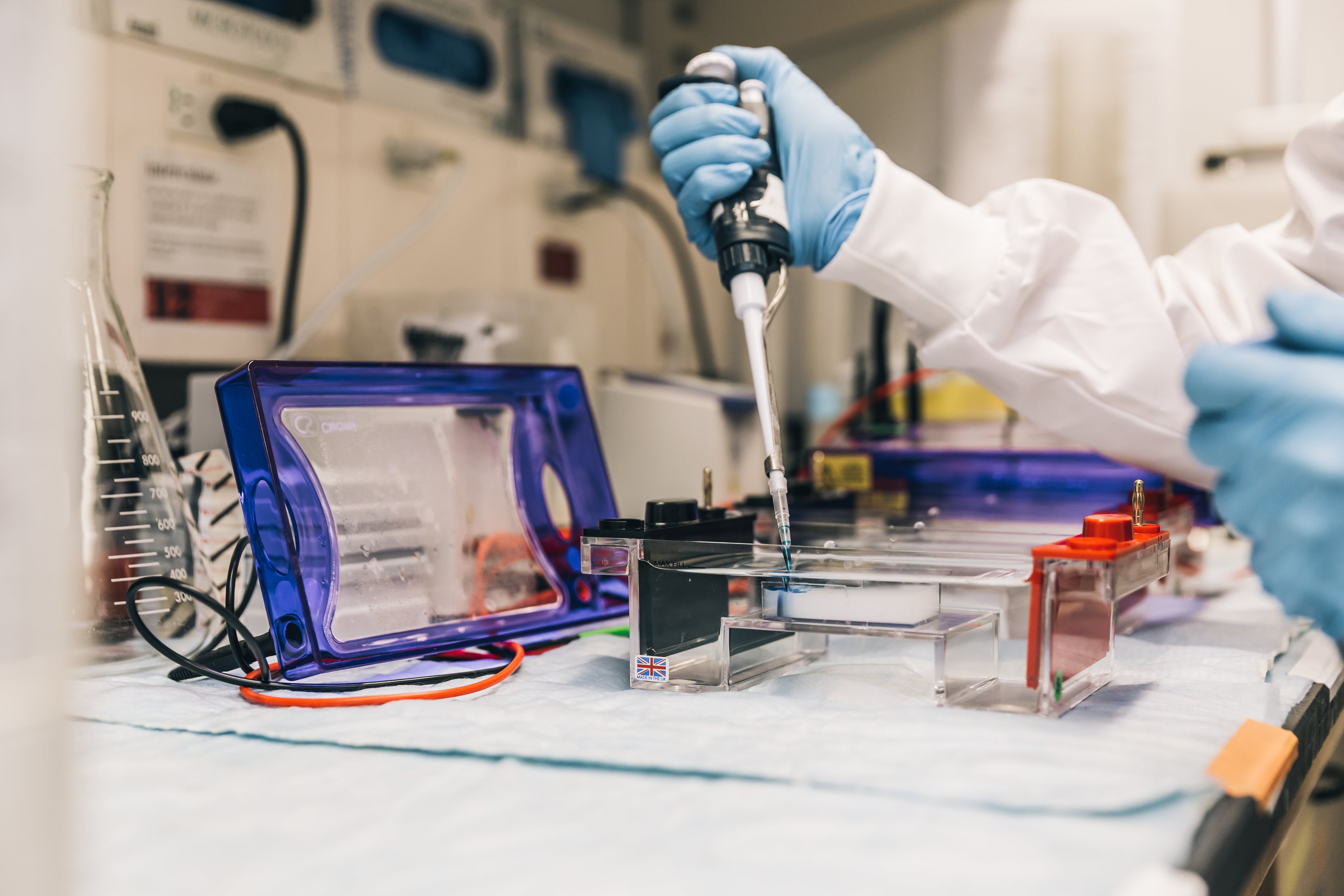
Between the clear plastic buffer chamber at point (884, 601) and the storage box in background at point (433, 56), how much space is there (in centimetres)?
103

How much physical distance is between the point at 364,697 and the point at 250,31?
39.0 inches

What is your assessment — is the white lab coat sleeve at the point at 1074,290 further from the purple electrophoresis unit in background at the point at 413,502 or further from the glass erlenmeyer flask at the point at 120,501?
the glass erlenmeyer flask at the point at 120,501

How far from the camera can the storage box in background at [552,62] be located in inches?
64.1

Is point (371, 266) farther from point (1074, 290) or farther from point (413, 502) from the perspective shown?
point (1074, 290)

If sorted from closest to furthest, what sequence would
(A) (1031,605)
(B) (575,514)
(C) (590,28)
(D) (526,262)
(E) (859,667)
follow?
(A) (1031,605)
(E) (859,667)
(B) (575,514)
(D) (526,262)
(C) (590,28)

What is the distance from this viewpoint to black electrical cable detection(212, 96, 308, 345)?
3.82 feet

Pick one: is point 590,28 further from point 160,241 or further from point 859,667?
point 859,667

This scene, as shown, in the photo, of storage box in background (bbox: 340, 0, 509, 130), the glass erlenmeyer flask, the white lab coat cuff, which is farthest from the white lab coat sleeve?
storage box in background (bbox: 340, 0, 509, 130)

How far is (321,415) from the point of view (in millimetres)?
646

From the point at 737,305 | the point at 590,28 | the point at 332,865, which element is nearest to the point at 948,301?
the point at 737,305

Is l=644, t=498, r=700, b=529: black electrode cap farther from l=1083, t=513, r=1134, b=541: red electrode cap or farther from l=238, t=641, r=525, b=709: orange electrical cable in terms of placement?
l=1083, t=513, r=1134, b=541: red electrode cap

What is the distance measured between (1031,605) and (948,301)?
14.1 inches

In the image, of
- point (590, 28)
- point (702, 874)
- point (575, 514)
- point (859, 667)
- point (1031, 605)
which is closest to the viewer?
point (702, 874)

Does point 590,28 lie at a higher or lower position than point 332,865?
higher
